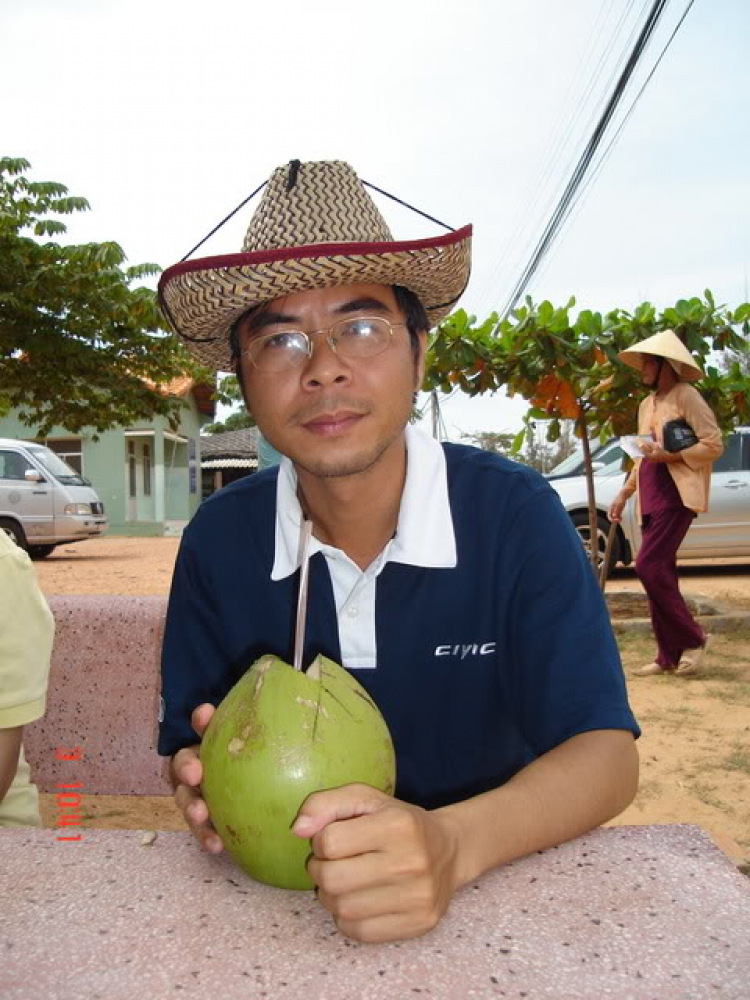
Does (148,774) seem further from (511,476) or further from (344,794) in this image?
(344,794)

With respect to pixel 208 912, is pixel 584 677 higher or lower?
higher

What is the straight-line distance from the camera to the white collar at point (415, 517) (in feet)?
5.17

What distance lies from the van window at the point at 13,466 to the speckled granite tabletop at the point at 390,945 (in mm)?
12836

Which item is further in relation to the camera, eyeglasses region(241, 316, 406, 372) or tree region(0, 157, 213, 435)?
tree region(0, 157, 213, 435)

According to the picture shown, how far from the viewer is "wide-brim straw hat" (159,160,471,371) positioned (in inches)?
58.3

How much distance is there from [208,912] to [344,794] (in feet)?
0.72

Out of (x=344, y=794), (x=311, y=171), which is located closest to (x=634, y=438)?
(x=311, y=171)

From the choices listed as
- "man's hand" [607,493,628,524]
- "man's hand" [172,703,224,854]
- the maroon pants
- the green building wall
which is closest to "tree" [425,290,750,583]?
"man's hand" [607,493,628,524]

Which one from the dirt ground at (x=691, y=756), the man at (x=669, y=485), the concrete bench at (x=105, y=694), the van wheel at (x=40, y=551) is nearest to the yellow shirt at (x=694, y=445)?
the man at (x=669, y=485)

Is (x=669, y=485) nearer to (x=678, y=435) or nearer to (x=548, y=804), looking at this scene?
(x=678, y=435)

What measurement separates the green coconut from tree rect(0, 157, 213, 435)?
673 centimetres

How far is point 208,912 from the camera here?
0.96m

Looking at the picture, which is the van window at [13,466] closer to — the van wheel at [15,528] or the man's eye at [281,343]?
the van wheel at [15,528]

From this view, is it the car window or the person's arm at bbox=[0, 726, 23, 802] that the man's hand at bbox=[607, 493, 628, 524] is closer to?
the car window
